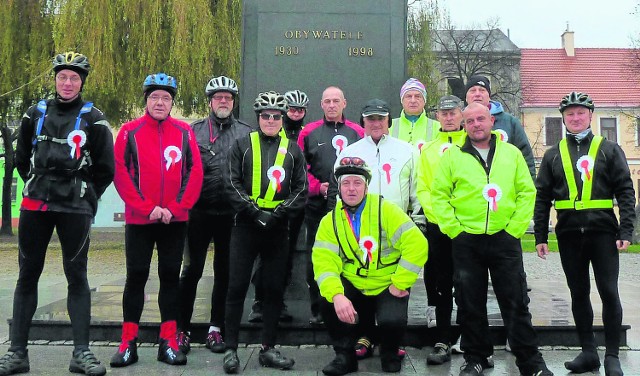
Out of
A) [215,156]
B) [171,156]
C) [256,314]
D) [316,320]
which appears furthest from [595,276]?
[171,156]

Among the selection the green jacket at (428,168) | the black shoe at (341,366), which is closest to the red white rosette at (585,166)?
the green jacket at (428,168)

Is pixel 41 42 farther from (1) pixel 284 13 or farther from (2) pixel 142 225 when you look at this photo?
(2) pixel 142 225

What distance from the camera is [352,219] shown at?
5.37 metres

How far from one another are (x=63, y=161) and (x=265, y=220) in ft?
4.89

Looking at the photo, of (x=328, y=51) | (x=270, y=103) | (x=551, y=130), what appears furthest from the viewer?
(x=551, y=130)

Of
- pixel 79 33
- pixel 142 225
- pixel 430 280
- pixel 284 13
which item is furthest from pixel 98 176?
pixel 79 33

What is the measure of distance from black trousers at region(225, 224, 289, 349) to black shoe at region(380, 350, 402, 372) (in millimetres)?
847

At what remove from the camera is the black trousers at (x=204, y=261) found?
6.04 metres

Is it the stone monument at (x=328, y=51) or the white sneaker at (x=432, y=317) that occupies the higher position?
the stone monument at (x=328, y=51)

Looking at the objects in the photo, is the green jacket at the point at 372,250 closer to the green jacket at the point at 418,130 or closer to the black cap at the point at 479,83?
the green jacket at the point at 418,130

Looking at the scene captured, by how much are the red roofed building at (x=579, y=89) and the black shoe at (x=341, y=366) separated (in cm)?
4014

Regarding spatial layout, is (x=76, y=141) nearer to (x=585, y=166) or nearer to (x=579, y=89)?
(x=585, y=166)

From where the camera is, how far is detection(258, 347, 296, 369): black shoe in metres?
5.36

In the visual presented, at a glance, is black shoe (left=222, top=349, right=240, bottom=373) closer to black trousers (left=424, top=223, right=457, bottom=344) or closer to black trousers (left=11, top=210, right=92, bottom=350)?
black trousers (left=11, top=210, right=92, bottom=350)
